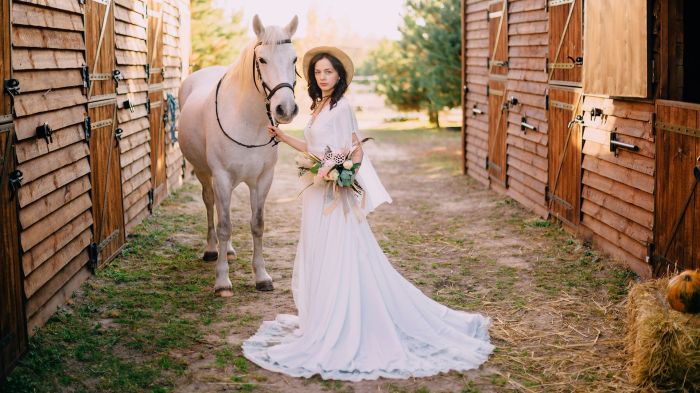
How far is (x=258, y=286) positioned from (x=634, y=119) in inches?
127

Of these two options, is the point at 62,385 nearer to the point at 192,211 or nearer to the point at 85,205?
the point at 85,205

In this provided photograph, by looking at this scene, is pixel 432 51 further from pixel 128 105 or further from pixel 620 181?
pixel 620 181

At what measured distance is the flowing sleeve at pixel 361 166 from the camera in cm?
434

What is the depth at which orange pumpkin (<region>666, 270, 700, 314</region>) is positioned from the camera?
139 inches

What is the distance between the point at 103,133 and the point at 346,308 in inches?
127

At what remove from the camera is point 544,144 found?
8219mm

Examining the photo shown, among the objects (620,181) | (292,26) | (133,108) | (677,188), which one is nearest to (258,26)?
(292,26)

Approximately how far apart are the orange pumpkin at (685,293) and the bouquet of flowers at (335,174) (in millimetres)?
1725

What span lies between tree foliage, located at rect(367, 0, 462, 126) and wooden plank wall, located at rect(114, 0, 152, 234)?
1090cm

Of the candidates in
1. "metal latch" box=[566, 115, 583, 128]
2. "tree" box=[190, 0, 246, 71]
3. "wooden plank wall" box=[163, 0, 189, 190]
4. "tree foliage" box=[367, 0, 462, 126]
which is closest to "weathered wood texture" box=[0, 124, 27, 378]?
"metal latch" box=[566, 115, 583, 128]

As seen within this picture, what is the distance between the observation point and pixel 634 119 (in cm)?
587

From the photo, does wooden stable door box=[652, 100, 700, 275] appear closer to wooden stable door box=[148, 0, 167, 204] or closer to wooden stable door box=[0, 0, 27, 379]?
wooden stable door box=[0, 0, 27, 379]

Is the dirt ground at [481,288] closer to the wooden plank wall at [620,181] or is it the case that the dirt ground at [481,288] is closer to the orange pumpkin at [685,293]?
the wooden plank wall at [620,181]

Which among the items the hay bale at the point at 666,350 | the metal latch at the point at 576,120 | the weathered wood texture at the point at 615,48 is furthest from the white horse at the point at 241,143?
the metal latch at the point at 576,120
